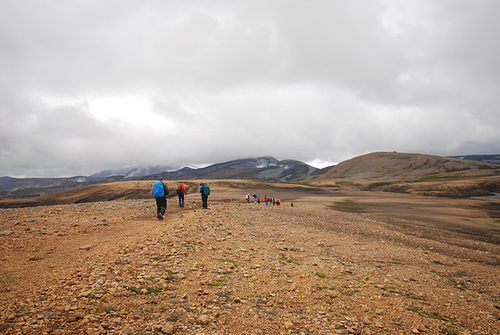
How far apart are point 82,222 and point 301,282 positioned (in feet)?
50.3

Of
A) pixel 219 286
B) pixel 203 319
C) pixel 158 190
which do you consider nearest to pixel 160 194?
pixel 158 190

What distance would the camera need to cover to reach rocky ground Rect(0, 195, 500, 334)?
231 inches

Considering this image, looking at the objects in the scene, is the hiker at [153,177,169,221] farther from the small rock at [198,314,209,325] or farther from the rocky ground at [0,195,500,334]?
the small rock at [198,314,209,325]

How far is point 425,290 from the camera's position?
1005cm

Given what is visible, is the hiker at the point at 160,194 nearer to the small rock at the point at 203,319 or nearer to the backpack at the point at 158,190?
the backpack at the point at 158,190

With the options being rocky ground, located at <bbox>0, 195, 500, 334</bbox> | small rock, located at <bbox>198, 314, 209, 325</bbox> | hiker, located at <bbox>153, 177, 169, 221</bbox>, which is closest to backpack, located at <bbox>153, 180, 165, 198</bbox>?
hiker, located at <bbox>153, 177, 169, 221</bbox>

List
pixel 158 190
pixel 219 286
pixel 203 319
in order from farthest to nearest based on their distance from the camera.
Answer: pixel 158 190 → pixel 219 286 → pixel 203 319

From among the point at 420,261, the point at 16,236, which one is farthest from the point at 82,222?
the point at 420,261

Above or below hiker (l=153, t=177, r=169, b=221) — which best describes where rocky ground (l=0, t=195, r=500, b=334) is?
below

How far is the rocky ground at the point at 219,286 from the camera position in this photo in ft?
19.3

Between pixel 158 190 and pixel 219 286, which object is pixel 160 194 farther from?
pixel 219 286

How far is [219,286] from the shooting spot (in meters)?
8.07

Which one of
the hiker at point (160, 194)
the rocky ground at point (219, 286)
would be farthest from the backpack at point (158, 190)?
the rocky ground at point (219, 286)

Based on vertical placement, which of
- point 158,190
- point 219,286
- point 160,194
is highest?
Result: point 158,190
